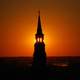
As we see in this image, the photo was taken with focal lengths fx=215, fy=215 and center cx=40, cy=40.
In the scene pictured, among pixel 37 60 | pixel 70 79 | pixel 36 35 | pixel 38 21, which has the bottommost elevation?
pixel 70 79

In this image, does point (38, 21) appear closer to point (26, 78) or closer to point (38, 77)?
point (38, 77)

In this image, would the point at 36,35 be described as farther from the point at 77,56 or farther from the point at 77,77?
the point at 77,56

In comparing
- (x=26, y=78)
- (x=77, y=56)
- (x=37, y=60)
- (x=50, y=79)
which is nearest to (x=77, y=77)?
(x=50, y=79)

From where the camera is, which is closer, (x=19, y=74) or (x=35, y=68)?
(x=35, y=68)

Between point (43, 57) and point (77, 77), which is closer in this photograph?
point (43, 57)

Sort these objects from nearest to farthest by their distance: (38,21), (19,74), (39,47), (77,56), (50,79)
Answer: (39,47)
(38,21)
(50,79)
(19,74)
(77,56)

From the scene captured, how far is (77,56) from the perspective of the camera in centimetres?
11838

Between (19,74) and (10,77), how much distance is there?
188 inches

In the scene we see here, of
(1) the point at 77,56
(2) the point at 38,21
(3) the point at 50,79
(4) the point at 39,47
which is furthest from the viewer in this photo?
(1) the point at 77,56

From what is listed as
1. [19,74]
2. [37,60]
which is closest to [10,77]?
[19,74]

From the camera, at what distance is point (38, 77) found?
5059 cm

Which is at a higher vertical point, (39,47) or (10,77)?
(39,47)

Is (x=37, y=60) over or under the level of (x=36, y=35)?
under

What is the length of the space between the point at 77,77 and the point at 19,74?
711 inches
